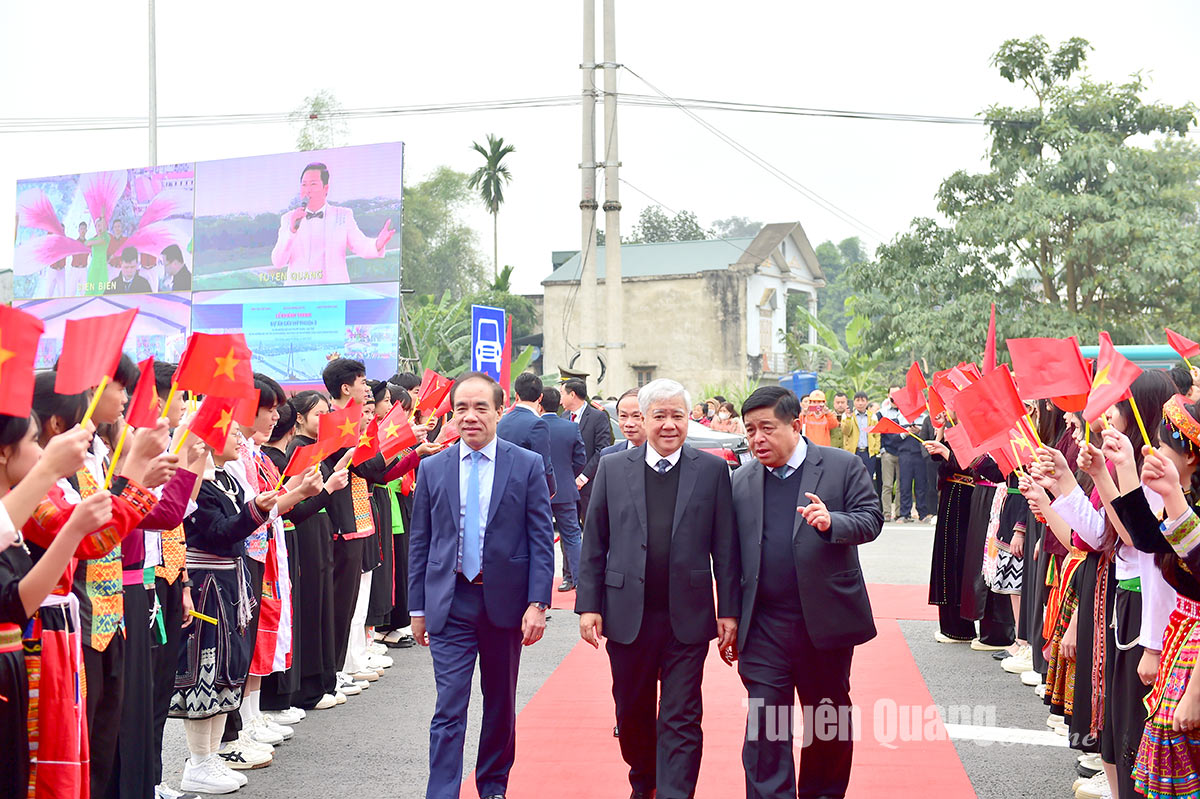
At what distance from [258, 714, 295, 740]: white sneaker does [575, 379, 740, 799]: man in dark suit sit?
82.2 inches

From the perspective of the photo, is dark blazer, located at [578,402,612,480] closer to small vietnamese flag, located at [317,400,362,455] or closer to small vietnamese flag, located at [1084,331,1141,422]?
small vietnamese flag, located at [317,400,362,455]

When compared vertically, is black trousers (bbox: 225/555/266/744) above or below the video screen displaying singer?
below

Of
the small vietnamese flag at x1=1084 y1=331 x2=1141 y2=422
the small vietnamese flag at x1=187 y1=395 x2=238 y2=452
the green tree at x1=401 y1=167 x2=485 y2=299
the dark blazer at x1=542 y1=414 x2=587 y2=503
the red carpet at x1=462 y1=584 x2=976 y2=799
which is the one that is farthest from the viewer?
the green tree at x1=401 y1=167 x2=485 y2=299

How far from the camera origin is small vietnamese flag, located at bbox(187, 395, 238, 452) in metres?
3.88

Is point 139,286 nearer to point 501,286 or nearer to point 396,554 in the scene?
point 396,554

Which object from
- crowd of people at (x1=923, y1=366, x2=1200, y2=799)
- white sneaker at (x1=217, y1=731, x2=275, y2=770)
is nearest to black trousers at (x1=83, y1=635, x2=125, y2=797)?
white sneaker at (x1=217, y1=731, x2=275, y2=770)

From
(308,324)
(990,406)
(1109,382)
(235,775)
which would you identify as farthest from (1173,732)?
(308,324)

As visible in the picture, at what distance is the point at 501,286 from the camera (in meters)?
42.8

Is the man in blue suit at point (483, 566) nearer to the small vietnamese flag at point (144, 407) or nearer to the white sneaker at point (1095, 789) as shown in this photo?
the small vietnamese flag at point (144, 407)

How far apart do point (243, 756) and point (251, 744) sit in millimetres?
130

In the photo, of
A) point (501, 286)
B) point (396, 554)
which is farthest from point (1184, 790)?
point (501, 286)

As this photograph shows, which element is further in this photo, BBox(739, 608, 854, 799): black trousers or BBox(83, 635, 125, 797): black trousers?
BBox(739, 608, 854, 799): black trousers

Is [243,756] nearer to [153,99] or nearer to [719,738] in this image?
[719,738]

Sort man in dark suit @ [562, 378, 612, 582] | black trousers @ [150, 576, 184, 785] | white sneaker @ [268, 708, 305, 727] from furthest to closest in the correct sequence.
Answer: man in dark suit @ [562, 378, 612, 582] < white sneaker @ [268, 708, 305, 727] < black trousers @ [150, 576, 184, 785]
